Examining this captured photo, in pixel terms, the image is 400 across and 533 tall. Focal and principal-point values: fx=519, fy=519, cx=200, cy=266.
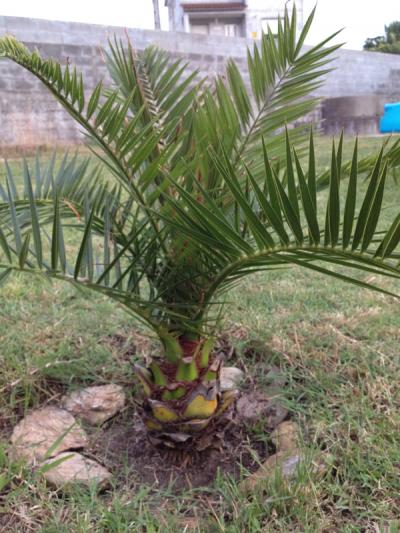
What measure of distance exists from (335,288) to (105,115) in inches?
55.0

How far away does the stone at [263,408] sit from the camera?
50.1 inches

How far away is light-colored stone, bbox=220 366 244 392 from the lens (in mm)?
1412

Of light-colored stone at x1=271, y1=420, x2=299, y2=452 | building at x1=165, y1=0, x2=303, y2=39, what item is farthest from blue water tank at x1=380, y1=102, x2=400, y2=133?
building at x1=165, y1=0, x2=303, y2=39

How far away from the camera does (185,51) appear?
22.3 ft

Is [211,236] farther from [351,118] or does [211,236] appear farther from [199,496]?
[351,118]

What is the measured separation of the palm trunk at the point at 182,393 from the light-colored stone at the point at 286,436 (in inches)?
7.6

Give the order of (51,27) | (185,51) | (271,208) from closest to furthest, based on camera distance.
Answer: (271,208)
(51,27)
(185,51)

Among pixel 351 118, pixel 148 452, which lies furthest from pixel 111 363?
pixel 351 118

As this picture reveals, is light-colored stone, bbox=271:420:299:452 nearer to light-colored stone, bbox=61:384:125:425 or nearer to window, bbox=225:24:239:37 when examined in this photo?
light-colored stone, bbox=61:384:125:425

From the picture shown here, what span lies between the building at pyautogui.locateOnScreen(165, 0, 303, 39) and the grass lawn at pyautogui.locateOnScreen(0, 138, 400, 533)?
Answer: 20.1 metres

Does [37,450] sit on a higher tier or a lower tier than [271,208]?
lower

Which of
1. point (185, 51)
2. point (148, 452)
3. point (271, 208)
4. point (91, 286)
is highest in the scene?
point (185, 51)

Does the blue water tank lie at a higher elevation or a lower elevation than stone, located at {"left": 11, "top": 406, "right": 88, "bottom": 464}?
higher

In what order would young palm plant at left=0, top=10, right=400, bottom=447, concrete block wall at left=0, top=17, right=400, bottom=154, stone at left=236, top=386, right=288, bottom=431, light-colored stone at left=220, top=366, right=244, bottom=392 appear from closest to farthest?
young palm plant at left=0, top=10, right=400, bottom=447 < stone at left=236, top=386, right=288, bottom=431 < light-colored stone at left=220, top=366, right=244, bottom=392 < concrete block wall at left=0, top=17, right=400, bottom=154
